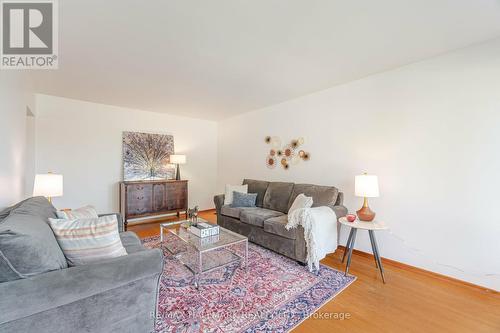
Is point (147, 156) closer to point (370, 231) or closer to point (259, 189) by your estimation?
point (259, 189)

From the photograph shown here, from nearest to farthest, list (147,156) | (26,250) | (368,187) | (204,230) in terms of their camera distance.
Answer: (26,250)
(368,187)
(204,230)
(147,156)

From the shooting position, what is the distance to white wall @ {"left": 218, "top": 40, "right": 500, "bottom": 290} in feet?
7.16

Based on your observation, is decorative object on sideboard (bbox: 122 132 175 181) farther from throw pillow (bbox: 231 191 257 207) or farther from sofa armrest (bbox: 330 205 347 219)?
sofa armrest (bbox: 330 205 347 219)

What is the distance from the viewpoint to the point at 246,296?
2.04 meters

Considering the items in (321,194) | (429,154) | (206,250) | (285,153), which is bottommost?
(206,250)

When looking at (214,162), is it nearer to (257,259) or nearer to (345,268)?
(257,259)

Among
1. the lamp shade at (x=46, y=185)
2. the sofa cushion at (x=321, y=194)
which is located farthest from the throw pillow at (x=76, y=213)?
the sofa cushion at (x=321, y=194)

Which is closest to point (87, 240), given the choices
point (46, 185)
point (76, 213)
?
point (76, 213)

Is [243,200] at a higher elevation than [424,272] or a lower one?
higher

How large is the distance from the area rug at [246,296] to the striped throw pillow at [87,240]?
73cm

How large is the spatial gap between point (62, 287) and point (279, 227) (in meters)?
2.18

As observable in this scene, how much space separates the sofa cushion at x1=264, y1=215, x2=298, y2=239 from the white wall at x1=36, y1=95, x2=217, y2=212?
3171mm

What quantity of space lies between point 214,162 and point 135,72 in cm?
334

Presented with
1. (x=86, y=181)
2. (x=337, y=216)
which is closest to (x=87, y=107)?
(x=86, y=181)
